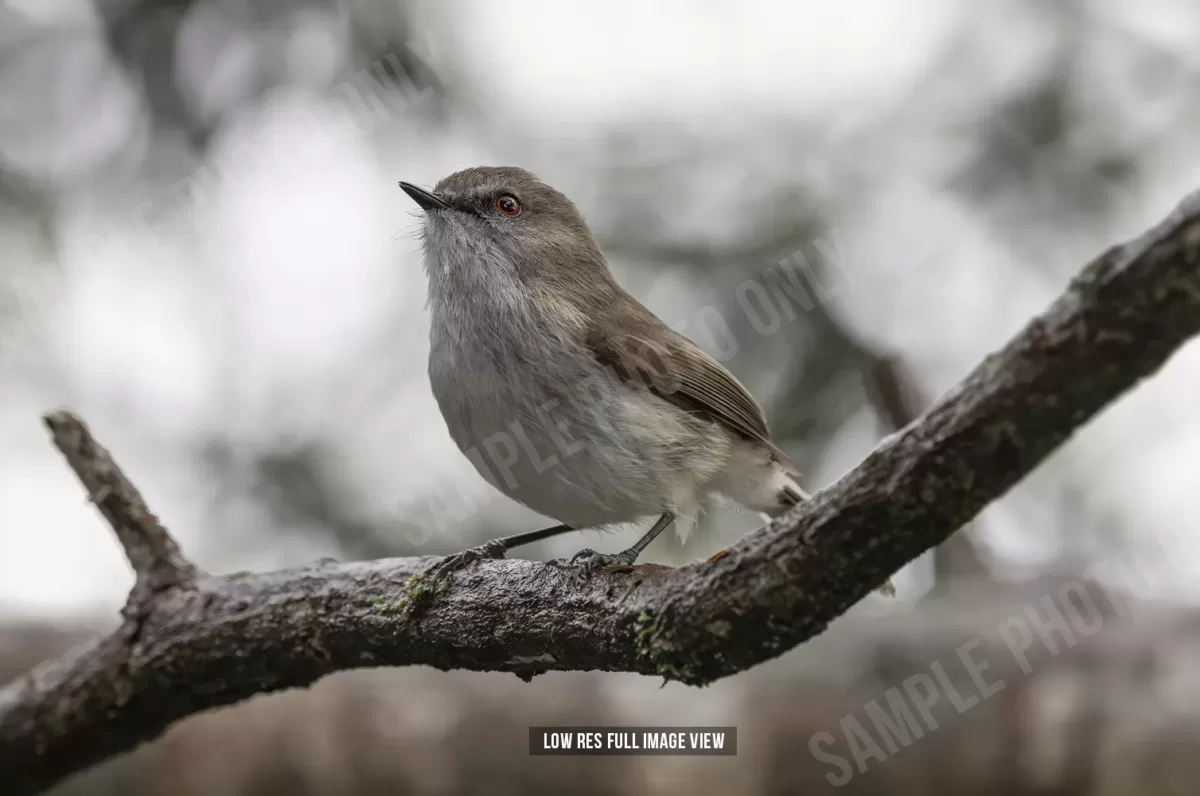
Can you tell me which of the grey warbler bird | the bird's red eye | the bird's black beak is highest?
the bird's black beak

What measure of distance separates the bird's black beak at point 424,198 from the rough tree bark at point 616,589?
4.49 ft

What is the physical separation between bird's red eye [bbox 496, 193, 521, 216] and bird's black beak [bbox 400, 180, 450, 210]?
19cm

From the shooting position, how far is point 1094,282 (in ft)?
5.22

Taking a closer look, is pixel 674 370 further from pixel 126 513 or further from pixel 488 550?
pixel 126 513

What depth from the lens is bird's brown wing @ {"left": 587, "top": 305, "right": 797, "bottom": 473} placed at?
3.13 m

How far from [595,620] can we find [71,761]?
86.6 inches

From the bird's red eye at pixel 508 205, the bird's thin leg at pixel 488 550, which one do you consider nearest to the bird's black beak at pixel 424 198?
the bird's red eye at pixel 508 205

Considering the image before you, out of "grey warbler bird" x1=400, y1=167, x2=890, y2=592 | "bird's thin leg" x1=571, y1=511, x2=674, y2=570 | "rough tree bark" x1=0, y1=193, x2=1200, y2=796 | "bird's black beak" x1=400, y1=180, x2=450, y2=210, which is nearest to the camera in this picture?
"rough tree bark" x1=0, y1=193, x2=1200, y2=796

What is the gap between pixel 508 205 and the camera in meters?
3.64

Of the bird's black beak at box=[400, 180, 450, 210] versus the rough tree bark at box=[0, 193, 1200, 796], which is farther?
the bird's black beak at box=[400, 180, 450, 210]

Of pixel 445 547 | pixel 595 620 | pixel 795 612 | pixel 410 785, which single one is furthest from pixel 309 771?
pixel 795 612

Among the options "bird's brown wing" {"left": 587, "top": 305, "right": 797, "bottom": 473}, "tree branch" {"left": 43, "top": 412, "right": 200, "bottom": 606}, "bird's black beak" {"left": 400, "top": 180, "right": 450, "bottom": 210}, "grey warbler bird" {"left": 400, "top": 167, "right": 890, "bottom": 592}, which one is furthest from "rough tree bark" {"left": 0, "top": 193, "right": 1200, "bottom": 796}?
"bird's black beak" {"left": 400, "top": 180, "right": 450, "bottom": 210}

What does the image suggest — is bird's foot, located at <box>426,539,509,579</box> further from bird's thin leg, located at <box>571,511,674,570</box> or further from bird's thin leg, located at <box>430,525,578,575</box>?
bird's thin leg, located at <box>571,511,674,570</box>

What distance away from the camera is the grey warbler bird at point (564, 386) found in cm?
297
